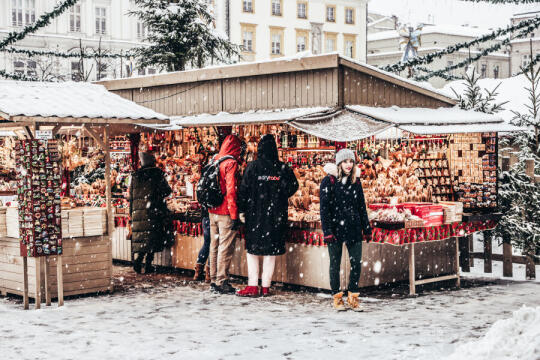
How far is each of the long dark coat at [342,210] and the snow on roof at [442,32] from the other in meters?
54.6

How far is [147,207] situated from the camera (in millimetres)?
11422

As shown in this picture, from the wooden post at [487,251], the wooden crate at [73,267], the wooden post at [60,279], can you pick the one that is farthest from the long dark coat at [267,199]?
the wooden post at [487,251]

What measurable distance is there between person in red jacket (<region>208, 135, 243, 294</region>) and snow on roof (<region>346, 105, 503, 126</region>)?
5.69 feet

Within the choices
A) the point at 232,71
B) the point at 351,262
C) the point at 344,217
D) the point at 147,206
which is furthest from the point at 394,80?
the point at 147,206

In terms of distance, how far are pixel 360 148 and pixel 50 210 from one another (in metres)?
4.71

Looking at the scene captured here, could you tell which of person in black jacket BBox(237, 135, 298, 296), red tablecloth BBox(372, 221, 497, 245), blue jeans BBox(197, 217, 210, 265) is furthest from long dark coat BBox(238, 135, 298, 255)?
red tablecloth BBox(372, 221, 497, 245)

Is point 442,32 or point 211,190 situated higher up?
point 442,32

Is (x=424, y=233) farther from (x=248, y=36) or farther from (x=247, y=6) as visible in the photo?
(x=247, y=6)

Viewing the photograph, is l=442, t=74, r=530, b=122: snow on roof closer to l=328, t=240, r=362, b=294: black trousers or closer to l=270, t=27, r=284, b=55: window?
l=328, t=240, r=362, b=294: black trousers

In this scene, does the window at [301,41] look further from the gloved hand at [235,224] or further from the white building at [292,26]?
the gloved hand at [235,224]

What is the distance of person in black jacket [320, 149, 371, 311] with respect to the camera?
8656 mm

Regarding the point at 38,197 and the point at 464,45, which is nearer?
the point at 38,197

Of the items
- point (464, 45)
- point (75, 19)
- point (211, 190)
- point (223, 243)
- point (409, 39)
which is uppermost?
point (75, 19)

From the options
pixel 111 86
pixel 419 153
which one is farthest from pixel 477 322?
pixel 111 86
